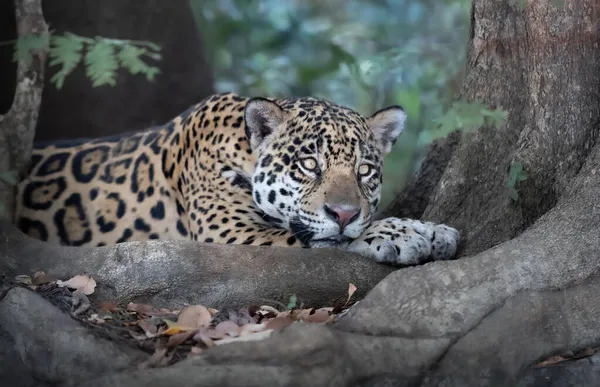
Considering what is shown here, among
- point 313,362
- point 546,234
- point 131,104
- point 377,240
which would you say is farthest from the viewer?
Answer: point 131,104

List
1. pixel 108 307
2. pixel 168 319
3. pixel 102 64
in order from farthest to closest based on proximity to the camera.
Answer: pixel 108 307 → pixel 168 319 → pixel 102 64

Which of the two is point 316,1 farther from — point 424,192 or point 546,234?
point 546,234

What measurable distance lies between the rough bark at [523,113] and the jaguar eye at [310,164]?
0.97 m

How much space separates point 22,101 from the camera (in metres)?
7.20

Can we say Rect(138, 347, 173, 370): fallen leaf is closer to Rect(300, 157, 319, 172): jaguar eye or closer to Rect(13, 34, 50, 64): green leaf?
Rect(13, 34, 50, 64): green leaf

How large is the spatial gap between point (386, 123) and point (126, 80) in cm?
498

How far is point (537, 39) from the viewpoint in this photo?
6.36 metres

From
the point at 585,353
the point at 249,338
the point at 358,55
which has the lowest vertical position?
the point at 358,55

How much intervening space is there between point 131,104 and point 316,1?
31.2ft

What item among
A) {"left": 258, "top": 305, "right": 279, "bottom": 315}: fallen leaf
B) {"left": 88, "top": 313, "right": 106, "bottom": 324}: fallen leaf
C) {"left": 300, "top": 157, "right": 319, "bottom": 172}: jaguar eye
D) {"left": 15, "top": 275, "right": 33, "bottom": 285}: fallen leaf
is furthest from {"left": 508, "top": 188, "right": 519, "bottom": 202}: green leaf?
{"left": 15, "top": 275, "right": 33, "bottom": 285}: fallen leaf

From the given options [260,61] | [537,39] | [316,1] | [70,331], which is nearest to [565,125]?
[537,39]

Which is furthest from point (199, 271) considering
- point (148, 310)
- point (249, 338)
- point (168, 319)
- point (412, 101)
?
point (412, 101)

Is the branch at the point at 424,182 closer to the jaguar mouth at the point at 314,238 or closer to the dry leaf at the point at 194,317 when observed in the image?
the jaguar mouth at the point at 314,238

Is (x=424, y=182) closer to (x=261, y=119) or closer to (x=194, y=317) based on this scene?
(x=261, y=119)
